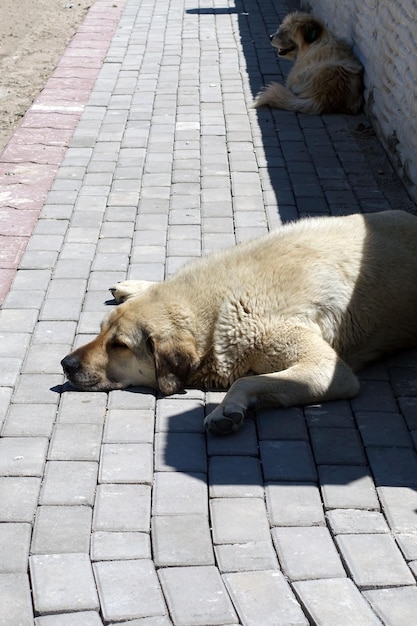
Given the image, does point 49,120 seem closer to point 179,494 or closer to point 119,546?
point 179,494

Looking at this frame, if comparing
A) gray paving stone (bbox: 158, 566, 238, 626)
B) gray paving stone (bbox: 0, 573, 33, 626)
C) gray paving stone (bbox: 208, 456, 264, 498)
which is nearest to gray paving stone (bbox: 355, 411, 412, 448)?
gray paving stone (bbox: 208, 456, 264, 498)

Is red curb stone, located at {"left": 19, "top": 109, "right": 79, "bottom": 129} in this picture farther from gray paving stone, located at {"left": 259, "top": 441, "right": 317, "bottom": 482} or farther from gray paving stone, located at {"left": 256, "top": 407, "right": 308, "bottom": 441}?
gray paving stone, located at {"left": 259, "top": 441, "right": 317, "bottom": 482}

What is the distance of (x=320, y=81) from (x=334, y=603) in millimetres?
7935

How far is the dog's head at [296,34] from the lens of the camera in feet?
38.0

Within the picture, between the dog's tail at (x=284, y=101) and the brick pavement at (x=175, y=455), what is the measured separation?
1.44 m

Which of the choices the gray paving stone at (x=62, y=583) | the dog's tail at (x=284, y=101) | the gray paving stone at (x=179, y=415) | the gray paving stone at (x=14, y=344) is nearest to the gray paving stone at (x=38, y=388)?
the gray paving stone at (x=14, y=344)

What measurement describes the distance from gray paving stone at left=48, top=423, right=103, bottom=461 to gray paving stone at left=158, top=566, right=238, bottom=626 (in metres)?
1.01

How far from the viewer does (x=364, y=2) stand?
11164 mm

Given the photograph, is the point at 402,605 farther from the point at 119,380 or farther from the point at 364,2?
the point at 364,2

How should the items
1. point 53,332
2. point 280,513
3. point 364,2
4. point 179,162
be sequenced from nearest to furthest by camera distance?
point 280,513 → point 53,332 → point 179,162 → point 364,2

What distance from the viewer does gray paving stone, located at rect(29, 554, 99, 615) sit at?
150 inches

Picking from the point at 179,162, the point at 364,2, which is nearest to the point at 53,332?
the point at 179,162

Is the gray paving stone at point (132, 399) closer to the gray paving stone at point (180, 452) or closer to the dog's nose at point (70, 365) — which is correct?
the dog's nose at point (70, 365)

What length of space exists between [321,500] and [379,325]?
4.93 feet
